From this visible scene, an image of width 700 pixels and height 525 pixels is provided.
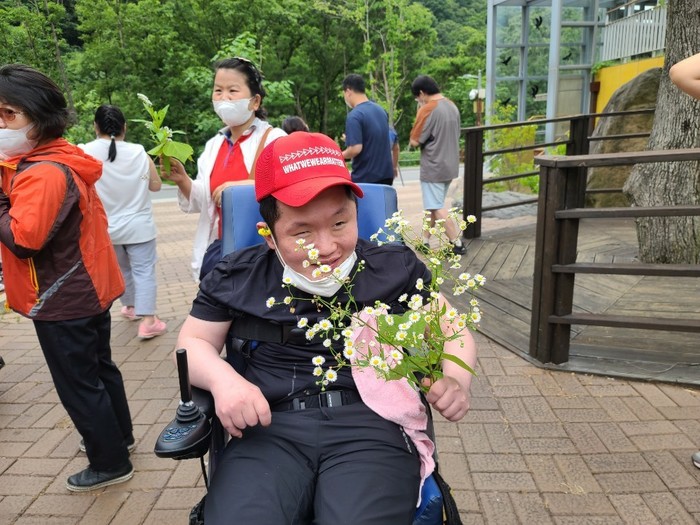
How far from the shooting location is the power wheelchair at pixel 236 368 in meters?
1.49

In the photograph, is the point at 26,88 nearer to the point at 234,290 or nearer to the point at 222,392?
the point at 234,290

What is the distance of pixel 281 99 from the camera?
1216 cm

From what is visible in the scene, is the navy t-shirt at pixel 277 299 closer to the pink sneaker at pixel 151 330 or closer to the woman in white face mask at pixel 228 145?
the woman in white face mask at pixel 228 145

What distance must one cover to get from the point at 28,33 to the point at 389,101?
17.1m

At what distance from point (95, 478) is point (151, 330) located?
2.01 m

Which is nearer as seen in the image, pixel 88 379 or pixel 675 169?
pixel 88 379

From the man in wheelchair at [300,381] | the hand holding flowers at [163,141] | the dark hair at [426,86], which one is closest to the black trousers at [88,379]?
the hand holding flowers at [163,141]

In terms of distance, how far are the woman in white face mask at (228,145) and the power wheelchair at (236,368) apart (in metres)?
0.87

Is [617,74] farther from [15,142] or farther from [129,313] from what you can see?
[15,142]

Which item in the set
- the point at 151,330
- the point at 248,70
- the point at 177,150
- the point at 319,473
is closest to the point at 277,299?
the point at 319,473

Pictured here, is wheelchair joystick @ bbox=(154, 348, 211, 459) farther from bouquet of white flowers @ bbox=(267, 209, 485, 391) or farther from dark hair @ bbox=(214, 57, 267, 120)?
dark hair @ bbox=(214, 57, 267, 120)

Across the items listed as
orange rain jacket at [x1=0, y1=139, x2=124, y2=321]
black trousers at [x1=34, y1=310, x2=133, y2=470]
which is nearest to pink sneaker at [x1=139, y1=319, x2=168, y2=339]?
black trousers at [x1=34, y1=310, x2=133, y2=470]

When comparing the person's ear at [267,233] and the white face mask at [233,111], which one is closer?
the person's ear at [267,233]

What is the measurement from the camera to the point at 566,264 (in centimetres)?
344
